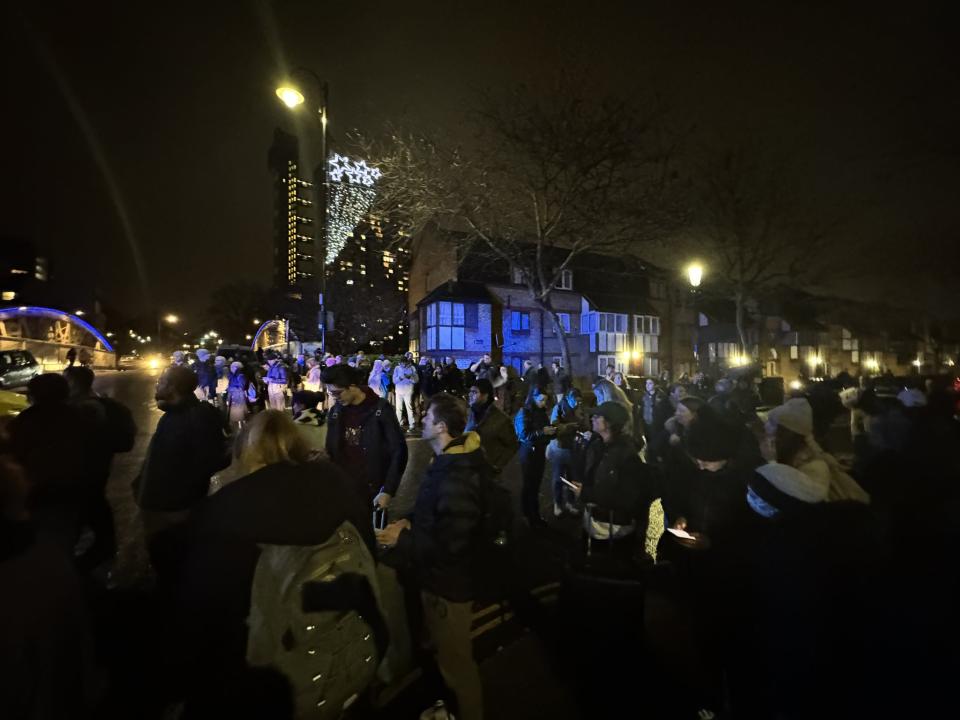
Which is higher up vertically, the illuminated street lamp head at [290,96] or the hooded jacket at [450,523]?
the illuminated street lamp head at [290,96]

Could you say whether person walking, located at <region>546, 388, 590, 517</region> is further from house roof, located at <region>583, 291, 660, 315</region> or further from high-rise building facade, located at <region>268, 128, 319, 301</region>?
high-rise building facade, located at <region>268, 128, 319, 301</region>

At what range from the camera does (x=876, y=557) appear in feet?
8.41

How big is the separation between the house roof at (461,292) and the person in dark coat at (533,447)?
84.6 ft

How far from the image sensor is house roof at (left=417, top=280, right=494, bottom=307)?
31.8 m

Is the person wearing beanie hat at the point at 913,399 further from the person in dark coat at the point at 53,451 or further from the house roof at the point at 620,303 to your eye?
the house roof at the point at 620,303

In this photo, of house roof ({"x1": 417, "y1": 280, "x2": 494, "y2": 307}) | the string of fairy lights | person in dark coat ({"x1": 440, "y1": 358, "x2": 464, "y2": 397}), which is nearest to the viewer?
the string of fairy lights

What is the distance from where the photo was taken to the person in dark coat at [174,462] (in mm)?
3514

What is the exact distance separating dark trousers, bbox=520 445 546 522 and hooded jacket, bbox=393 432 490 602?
11.9 feet

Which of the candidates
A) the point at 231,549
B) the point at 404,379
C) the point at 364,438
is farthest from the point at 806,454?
the point at 404,379

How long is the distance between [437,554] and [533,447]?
376 cm

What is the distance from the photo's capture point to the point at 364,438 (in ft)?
13.8


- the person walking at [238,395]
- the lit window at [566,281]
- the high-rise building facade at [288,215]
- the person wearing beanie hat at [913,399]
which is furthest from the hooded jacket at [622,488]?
the high-rise building facade at [288,215]

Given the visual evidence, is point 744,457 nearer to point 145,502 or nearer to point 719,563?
point 719,563

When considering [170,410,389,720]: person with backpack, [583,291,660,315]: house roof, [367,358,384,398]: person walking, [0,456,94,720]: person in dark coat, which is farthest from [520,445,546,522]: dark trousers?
[583,291,660,315]: house roof
